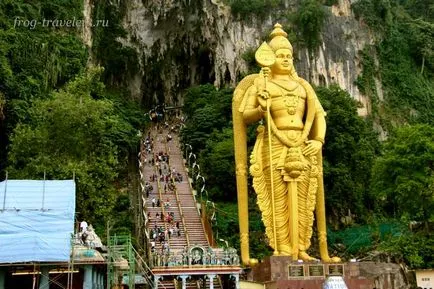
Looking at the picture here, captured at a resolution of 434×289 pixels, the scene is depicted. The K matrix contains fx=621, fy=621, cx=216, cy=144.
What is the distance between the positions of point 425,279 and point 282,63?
5.60 meters

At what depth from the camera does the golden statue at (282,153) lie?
42.1 ft

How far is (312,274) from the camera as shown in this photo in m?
11.6

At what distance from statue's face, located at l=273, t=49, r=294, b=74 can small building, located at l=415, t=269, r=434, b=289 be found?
526 cm

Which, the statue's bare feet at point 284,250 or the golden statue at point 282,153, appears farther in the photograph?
the golden statue at point 282,153

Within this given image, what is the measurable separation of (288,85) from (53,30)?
13988 millimetres

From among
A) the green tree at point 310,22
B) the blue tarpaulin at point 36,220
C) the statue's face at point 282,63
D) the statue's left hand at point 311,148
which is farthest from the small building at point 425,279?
the green tree at point 310,22

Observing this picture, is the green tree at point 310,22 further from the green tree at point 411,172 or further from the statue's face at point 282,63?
the statue's face at point 282,63

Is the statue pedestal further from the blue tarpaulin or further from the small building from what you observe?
the blue tarpaulin

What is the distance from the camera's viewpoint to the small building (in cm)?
1328

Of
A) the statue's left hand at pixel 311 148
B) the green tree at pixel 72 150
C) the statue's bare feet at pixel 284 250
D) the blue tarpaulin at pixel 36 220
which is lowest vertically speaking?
the statue's bare feet at pixel 284 250

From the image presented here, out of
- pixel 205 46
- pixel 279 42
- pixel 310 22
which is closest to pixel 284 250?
pixel 279 42

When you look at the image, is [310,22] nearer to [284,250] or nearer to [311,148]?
[311,148]

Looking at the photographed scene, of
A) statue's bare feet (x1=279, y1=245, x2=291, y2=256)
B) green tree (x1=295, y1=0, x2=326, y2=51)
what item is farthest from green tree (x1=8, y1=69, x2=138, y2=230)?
green tree (x1=295, y1=0, x2=326, y2=51)

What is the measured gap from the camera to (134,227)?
66.4 ft
